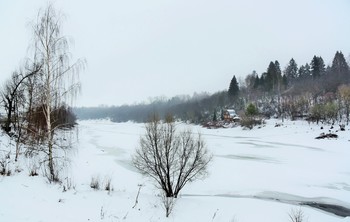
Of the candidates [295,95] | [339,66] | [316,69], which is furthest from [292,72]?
[295,95]

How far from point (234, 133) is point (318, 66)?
47912mm

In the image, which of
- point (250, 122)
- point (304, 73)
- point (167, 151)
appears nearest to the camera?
point (167, 151)

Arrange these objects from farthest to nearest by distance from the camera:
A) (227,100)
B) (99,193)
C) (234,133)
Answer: (227,100) < (234,133) < (99,193)

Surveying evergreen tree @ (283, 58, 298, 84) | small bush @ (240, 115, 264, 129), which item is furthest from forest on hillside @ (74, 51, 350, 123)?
small bush @ (240, 115, 264, 129)

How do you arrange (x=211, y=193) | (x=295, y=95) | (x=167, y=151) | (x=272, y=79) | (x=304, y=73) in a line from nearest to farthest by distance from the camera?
1. (x=167, y=151)
2. (x=211, y=193)
3. (x=295, y=95)
4. (x=272, y=79)
5. (x=304, y=73)

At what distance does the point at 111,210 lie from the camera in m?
9.76

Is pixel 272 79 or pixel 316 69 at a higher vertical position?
pixel 316 69

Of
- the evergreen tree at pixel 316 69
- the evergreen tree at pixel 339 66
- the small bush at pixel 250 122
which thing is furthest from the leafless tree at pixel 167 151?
the evergreen tree at pixel 316 69

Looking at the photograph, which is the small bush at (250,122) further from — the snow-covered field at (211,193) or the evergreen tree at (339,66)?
the evergreen tree at (339,66)

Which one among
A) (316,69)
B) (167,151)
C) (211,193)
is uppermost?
(316,69)

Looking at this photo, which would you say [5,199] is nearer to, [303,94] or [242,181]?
[242,181]

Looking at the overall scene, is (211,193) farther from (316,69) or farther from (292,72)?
(292,72)

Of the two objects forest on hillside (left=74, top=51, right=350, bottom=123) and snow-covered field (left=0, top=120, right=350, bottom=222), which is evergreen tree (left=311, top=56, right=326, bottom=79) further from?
snow-covered field (left=0, top=120, right=350, bottom=222)

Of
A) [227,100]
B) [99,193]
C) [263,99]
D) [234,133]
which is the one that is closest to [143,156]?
[99,193]
